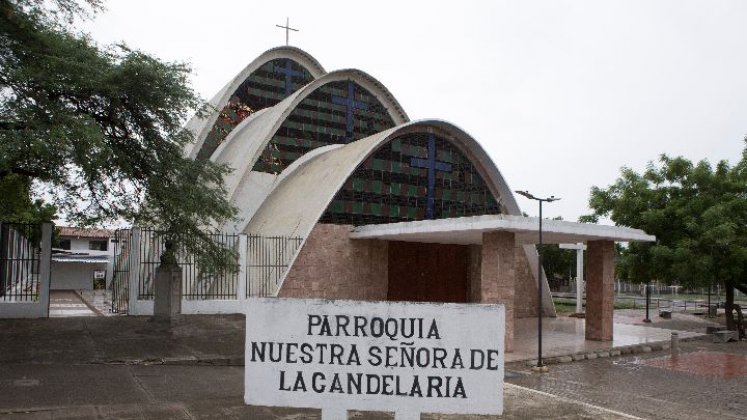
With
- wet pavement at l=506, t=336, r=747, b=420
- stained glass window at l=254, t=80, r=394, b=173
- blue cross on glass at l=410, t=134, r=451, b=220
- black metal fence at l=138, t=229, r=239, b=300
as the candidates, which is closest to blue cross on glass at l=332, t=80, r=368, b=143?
stained glass window at l=254, t=80, r=394, b=173

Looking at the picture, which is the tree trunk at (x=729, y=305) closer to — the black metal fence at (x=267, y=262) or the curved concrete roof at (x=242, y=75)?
the black metal fence at (x=267, y=262)

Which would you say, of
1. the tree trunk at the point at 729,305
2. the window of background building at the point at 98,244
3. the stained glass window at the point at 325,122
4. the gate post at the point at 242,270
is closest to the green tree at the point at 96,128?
the gate post at the point at 242,270

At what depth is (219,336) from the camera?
1502cm

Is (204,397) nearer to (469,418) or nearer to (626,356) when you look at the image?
(469,418)

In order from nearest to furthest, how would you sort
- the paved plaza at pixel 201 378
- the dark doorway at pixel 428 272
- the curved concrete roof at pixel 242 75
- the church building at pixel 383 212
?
1. the paved plaza at pixel 201 378
2. the church building at pixel 383 212
3. the dark doorway at pixel 428 272
4. the curved concrete roof at pixel 242 75

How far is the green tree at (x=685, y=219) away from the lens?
69.7 ft

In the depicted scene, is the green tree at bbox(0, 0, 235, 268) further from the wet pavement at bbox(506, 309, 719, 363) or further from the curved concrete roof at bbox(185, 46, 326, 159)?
the curved concrete roof at bbox(185, 46, 326, 159)

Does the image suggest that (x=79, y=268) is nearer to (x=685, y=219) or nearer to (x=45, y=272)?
(x=45, y=272)

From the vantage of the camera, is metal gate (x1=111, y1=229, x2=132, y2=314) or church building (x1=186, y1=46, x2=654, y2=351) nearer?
metal gate (x1=111, y1=229, x2=132, y2=314)

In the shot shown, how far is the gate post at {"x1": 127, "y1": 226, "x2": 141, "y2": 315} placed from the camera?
17516 millimetres

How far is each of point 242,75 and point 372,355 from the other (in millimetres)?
32478

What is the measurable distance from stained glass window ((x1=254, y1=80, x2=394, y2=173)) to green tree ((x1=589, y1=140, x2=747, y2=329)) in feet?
39.3

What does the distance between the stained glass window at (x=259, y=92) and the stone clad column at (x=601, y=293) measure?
2223cm

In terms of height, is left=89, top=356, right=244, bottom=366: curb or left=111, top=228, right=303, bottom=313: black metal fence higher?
left=111, top=228, right=303, bottom=313: black metal fence
